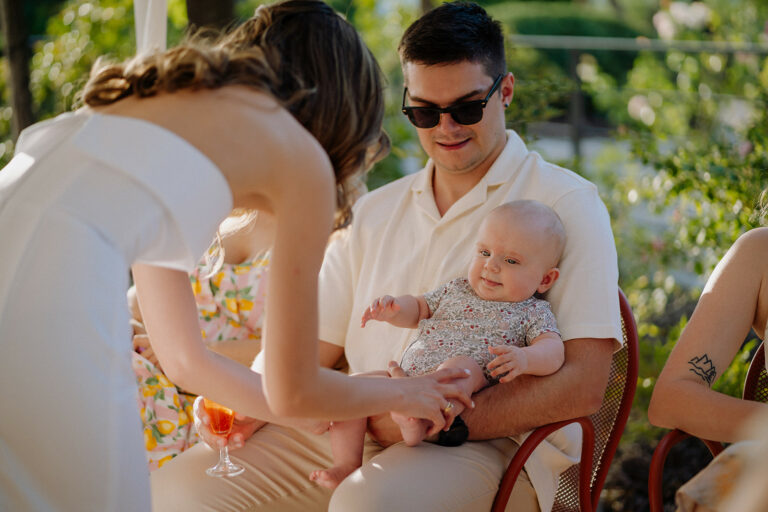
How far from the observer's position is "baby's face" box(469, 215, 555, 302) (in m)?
2.55

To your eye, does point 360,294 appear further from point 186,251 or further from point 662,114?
point 662,114

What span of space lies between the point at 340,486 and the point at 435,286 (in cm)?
73

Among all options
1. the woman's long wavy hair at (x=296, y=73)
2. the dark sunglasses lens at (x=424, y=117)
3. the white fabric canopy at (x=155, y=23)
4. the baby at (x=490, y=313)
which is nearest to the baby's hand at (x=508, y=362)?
the baby at (x=490, y=313)

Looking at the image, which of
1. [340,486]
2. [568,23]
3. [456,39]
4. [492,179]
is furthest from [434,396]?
[568,23]

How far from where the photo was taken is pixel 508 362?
233cm

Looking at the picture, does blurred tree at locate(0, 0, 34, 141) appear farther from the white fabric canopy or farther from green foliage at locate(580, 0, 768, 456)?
green foliage at locate(580, 0, 768, 456)

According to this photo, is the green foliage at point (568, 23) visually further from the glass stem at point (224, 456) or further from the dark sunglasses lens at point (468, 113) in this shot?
the glass stem at point (224, 456)

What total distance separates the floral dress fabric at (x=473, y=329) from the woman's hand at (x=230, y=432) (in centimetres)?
53

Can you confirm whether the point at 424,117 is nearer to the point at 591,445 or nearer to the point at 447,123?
the point at 447,123

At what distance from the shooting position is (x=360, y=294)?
2.96 meters

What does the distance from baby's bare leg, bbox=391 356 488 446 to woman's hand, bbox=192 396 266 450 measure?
1.70 ft

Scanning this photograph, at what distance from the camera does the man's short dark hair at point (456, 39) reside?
2.84 meters

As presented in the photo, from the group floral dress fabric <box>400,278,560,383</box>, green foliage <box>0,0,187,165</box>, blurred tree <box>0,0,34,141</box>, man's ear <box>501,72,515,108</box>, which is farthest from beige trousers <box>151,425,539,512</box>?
green foliage <box>0,0,187,165</box>

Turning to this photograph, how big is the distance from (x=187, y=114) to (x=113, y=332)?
0.46 metres
